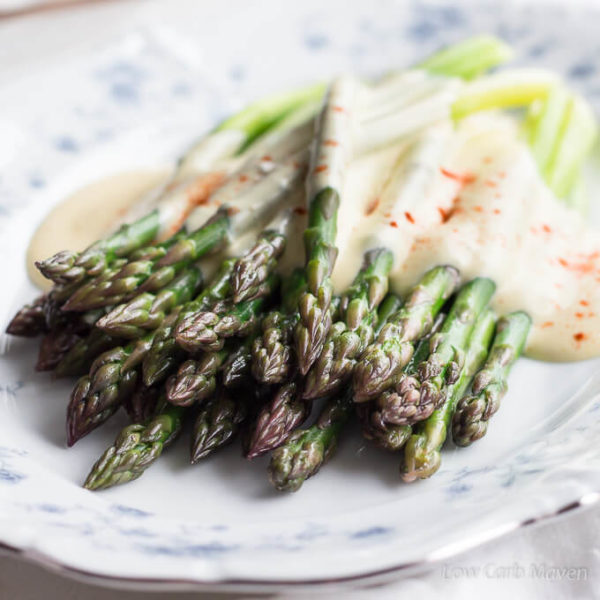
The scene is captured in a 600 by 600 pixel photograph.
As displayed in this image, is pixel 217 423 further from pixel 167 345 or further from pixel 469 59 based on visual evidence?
pixel 469 59

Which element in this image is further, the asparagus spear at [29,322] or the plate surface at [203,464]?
the asparagus spear at [29,322]

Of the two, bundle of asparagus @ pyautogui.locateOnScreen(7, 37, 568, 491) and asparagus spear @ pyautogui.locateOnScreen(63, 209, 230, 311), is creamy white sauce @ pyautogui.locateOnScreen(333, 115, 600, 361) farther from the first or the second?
asparagus spear @ pyautogui.locateOnScreen(63, 209, 230, 311)

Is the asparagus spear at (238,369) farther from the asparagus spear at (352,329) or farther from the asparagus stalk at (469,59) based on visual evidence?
the asparagus stalk at (469,59)

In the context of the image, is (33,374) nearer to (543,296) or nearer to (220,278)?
(220,278)

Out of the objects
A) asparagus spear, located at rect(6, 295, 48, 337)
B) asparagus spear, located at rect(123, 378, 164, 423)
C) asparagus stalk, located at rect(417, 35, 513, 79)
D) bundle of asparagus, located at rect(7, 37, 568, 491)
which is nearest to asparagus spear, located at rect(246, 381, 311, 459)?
bundle of asparagus, located at rect(7, 37, 568, 491)

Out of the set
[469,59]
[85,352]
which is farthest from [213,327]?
[469,59]

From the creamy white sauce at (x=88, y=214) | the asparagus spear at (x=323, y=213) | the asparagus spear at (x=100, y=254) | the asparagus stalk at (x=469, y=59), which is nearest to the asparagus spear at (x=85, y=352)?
the asparagus spear at (x=100, y=254)

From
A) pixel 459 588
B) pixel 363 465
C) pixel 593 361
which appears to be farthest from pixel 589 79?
pixel 459 588
